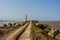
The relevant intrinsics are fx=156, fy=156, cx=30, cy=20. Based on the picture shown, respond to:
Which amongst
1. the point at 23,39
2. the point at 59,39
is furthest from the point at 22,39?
the point at 59,39

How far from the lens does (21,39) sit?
13055mm

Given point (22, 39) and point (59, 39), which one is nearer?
point (22, 39)

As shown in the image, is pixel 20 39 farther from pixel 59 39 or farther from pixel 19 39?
pixel 59 39

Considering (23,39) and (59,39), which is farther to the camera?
(59,39)

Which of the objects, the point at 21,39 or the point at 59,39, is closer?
the point at 21,39

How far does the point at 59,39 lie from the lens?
21.2m

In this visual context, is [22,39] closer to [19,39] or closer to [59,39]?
[19,39]

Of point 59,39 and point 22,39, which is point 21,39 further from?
point 59,39

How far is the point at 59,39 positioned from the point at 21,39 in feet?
31.1

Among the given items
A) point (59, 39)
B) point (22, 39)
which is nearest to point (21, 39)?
point (22, 39)

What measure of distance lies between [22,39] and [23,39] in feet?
0.28

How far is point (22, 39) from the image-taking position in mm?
13109

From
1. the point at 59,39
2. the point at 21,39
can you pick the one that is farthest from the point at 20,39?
the point at 59,39

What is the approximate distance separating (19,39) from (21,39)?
0.55 ft
